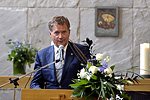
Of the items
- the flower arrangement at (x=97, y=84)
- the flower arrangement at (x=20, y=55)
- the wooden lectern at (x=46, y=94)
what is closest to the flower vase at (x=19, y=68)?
the flower arrangement at (x=20, y=55)

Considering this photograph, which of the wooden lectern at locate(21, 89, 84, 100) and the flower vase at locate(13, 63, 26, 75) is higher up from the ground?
the flower vase at locate(13, 63, 26, 75)

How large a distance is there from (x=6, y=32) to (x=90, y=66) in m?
2.81

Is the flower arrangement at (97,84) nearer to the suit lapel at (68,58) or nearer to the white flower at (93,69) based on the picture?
the white flower at (93,69)

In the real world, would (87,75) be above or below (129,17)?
below

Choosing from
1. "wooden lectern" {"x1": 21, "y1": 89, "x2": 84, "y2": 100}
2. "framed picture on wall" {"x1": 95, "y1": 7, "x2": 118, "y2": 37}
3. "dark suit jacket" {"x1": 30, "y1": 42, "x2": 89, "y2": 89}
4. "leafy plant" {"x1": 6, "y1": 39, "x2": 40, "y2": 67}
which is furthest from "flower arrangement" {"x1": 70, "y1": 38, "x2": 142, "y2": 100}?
"framed picture on wall" {"x1": 95, "y1": 7, "x2": 118, "y2": 37}

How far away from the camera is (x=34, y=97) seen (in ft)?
8.16

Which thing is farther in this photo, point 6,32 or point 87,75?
point 6,32

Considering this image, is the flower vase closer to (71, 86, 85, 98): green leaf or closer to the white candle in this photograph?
the white candle

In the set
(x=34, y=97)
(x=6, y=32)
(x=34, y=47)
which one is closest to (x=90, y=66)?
(x=34, y=97)

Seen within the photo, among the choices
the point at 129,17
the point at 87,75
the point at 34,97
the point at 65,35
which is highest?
the point at 129,17

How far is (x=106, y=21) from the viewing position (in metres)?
4.97

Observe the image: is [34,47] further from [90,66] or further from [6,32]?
[90,66]

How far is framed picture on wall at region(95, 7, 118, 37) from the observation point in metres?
4.93

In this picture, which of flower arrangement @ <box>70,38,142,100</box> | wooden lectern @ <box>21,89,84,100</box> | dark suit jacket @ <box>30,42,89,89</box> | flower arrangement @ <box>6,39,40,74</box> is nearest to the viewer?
flower arrangement @ <box>70,38,142,100</box>
